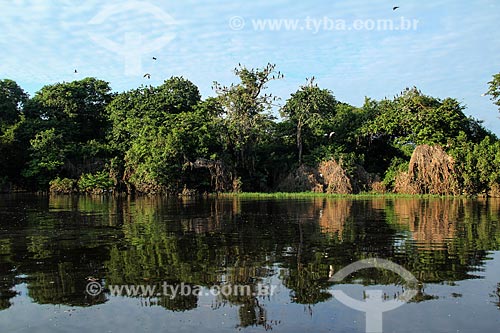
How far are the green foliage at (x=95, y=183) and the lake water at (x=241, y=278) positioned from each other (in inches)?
1154

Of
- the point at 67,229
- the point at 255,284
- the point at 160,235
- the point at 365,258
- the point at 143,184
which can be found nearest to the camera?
the point at 255,284

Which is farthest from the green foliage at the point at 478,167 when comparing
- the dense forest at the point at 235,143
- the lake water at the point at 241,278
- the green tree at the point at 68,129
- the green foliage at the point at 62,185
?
the green foliage at the point at 62,185

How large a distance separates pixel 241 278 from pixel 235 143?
39661 millimetres

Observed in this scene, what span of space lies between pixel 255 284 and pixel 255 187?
40.2 meters

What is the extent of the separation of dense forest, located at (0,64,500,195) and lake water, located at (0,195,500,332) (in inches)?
1079

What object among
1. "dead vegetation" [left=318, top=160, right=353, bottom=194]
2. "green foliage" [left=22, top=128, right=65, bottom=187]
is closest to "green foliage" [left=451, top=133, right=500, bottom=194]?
"dead vegetation" [left=318, top=160, right=353, bottom=194]

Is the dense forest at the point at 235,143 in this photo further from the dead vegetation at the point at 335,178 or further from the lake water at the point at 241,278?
the lake water at the point at 241,278

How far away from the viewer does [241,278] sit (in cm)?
1009

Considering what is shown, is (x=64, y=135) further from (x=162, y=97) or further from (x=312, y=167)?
(x=312, y=167)

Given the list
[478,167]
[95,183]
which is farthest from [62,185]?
[478,167]

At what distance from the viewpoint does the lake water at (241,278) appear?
7.66 meters

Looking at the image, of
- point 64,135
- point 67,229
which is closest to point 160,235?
point 67,229

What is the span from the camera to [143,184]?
46.3 metres

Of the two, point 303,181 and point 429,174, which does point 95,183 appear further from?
point 429,174
